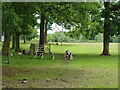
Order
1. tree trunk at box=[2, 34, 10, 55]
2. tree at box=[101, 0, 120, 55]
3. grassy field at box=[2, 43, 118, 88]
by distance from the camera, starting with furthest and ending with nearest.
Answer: tree at box=[101, 0, 120, 55], tree trunk at box=[2, 34, 10, 55], grassy field at box=[2, 43, 118, 88]

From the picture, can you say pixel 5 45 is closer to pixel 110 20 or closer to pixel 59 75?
pixel 59 75

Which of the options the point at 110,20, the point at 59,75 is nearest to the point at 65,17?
the point at 110,20

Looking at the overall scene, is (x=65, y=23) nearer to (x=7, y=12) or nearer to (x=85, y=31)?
(x=85, y=31)

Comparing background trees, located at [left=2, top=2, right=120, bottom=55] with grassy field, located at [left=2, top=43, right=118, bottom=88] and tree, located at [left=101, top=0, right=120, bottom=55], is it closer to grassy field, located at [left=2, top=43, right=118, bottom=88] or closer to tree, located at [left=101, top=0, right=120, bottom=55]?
tree, located at [left=101, top=0, right=120, bottom=55]

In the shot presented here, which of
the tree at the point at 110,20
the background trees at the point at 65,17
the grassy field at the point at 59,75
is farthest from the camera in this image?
the tree at the point at 110,20

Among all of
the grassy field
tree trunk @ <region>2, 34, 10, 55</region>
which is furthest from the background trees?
the grassy field

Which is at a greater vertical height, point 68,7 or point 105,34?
point 68,7

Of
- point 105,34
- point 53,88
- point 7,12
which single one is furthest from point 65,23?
point 53,88

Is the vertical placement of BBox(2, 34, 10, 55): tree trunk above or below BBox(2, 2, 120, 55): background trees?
below

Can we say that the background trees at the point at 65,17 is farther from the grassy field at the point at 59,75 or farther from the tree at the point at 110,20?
the grassy field at the point at 59,75

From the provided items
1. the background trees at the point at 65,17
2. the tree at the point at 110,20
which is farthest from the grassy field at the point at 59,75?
the tree at the point at 110,20

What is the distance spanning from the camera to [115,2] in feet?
86.8

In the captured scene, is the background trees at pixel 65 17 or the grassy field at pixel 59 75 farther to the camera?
the background trees at pixel 65 17

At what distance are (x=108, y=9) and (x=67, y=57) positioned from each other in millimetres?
9573
